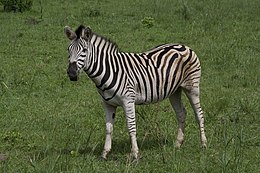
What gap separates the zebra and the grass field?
314 mm

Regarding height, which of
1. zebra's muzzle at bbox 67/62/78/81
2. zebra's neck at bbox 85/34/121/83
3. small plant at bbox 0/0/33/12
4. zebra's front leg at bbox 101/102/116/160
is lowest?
zebra's front leg at bbox 101/102/116/160

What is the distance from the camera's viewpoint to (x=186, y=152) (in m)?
7.54

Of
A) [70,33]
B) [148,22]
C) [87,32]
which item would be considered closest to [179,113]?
[87,32]

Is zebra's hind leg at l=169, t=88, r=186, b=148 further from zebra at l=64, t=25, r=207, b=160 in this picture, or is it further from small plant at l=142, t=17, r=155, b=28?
small plant at l=142, t=17, r=155, b=28

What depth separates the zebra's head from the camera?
6730mm

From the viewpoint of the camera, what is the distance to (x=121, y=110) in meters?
9.61

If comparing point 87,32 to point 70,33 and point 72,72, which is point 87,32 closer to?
point 70,33

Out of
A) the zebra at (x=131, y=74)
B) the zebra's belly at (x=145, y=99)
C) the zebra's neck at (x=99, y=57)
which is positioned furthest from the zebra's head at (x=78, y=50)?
the zebra's belly at (x=145, y=99)

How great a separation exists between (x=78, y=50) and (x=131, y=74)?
0.85 m

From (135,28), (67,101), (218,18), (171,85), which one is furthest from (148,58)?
(218,18)

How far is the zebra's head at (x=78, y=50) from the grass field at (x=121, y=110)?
2.21ft

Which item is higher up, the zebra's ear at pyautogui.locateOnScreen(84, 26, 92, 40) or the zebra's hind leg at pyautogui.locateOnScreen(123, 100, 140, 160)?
the zebra's ear at pyautogui.locateOnScreen(84, 26, 92, 40)

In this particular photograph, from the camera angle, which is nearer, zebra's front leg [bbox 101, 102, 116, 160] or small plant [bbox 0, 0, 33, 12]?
zebra's front leg [bbox 101, 102, 116, 160]

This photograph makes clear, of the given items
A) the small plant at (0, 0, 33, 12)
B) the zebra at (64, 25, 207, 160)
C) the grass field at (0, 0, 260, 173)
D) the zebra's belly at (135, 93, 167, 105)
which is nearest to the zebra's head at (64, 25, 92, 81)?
the zebra at (64, 25, 207, 160)
